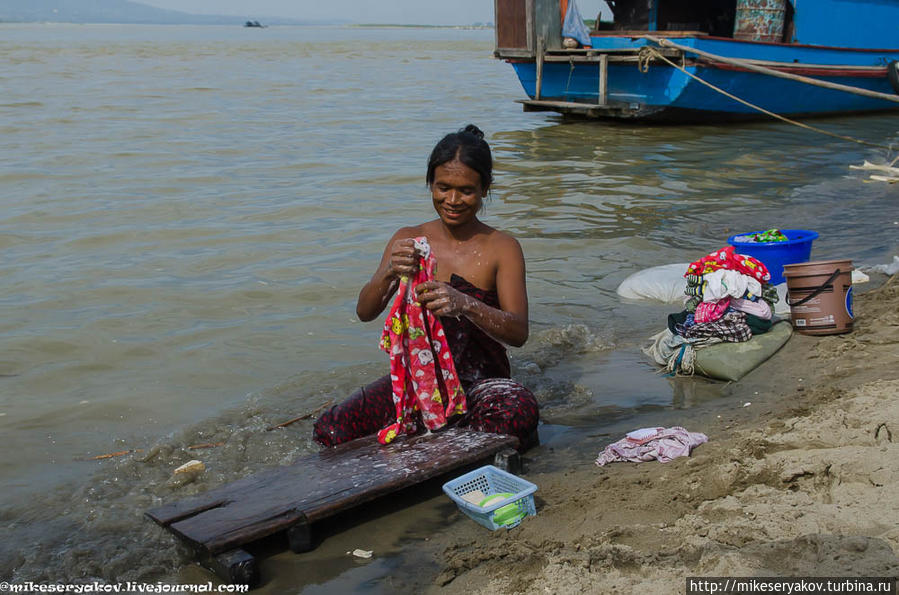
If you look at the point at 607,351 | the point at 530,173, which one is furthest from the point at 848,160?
the point at 607,351

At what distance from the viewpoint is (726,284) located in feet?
13.8

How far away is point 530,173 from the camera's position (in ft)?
35.1

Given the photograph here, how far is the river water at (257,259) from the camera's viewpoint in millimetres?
3795

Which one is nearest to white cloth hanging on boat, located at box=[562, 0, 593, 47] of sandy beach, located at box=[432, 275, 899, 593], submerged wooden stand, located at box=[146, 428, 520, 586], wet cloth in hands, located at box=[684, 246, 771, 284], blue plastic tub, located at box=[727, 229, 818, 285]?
blue plastic tub, located at box=[727, 229, 818, 285]

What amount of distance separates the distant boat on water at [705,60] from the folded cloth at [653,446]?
10.3 meters

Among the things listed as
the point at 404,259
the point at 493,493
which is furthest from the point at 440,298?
the point at 493,493

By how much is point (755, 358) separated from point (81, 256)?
5260 mm

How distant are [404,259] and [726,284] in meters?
1.87

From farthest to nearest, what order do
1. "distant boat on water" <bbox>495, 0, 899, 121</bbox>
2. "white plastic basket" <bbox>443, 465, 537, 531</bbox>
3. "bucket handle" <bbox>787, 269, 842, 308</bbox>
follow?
1. "distant boat on water" <bbox>495, 0, 899, 121</bbox>
2. "bucket handle" <bbox>787, 269, 842, 308</bbox>
3. "white plastic basket" <bbox>443, 465, 537, 531</bbox>

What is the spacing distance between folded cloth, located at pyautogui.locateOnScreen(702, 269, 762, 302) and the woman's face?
4.79 feet

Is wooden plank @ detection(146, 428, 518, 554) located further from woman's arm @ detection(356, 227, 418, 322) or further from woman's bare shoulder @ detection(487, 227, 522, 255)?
woman's bare shoulder @ detection(487, 227, 522, 255)

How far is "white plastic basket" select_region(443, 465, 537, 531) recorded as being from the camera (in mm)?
2740

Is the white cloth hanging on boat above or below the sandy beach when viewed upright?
above

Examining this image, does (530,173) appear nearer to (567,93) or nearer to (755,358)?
(567,93)
